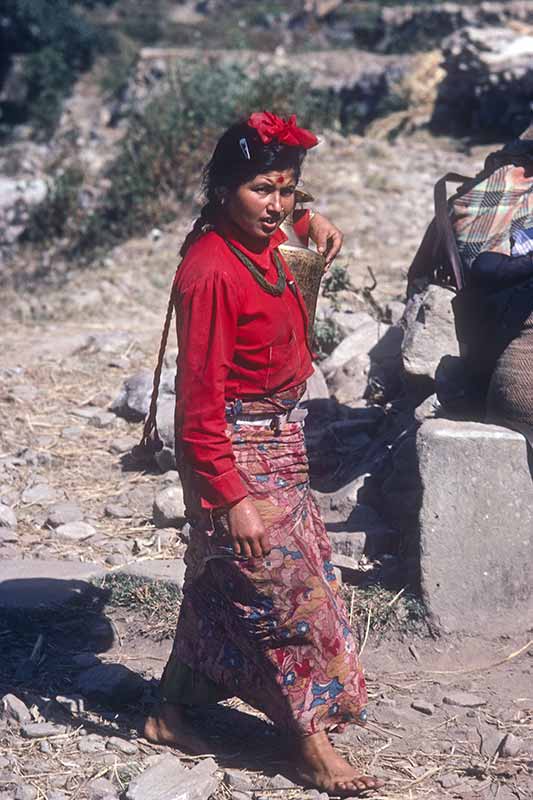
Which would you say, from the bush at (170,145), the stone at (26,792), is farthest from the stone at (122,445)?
the bush at (170,145)

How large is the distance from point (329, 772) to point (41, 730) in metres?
0.82

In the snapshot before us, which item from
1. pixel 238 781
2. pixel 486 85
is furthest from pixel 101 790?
pixel 486 85

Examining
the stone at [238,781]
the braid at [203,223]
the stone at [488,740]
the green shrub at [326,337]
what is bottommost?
the stone at [488,740]

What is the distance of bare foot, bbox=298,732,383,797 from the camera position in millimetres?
2584

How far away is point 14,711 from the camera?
117 inches

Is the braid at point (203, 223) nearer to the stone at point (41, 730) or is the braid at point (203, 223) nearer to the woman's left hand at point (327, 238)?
the woman's left hand at point (327, 238)

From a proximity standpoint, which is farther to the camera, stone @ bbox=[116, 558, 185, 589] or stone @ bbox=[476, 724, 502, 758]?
stone @ bbox=[116, 558, 185, 589]

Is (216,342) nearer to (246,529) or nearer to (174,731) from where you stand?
(246,529)

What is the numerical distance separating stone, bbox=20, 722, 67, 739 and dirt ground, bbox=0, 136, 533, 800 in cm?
2

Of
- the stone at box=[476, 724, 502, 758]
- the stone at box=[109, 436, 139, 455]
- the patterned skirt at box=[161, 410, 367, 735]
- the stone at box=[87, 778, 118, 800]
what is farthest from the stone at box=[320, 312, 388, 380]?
A: the stone at box=[87, 778, 118, 800]

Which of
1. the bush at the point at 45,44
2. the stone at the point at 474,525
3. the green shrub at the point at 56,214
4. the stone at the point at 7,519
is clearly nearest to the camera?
the stone at the point at 474,525

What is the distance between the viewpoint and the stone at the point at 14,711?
2.96 m

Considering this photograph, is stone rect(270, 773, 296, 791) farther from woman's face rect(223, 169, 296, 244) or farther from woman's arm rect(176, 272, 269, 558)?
woman's face rect(223, 169, 296, 244)

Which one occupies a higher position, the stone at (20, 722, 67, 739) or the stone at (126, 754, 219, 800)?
the stone at (126, 754, 219, 800)
